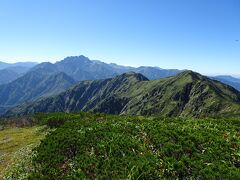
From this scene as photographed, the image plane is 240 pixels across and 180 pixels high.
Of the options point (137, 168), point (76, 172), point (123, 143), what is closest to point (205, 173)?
point (137, 168)

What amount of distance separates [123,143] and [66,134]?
25.8 feet

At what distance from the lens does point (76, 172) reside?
24719 mm

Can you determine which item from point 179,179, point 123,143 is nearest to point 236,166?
point 179,179

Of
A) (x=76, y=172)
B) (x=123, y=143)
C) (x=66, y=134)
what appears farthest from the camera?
(x=66, y=134)

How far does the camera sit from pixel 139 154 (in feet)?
87.1

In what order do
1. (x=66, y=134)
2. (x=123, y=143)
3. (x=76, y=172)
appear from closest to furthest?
(x=76, y=172)
(x=123, y=143)
(x=66, y=134)

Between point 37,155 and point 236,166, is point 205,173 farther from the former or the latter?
point 37,155

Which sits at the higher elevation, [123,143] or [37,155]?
[123,143]

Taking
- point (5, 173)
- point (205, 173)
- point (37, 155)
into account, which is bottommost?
point (5, 173)

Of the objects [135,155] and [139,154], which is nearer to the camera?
[135,155]

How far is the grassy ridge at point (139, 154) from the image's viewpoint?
925 inches

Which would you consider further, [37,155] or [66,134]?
[66,134]

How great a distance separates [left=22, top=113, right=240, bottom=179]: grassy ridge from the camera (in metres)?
23.5

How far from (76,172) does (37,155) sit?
6422 millimetres
